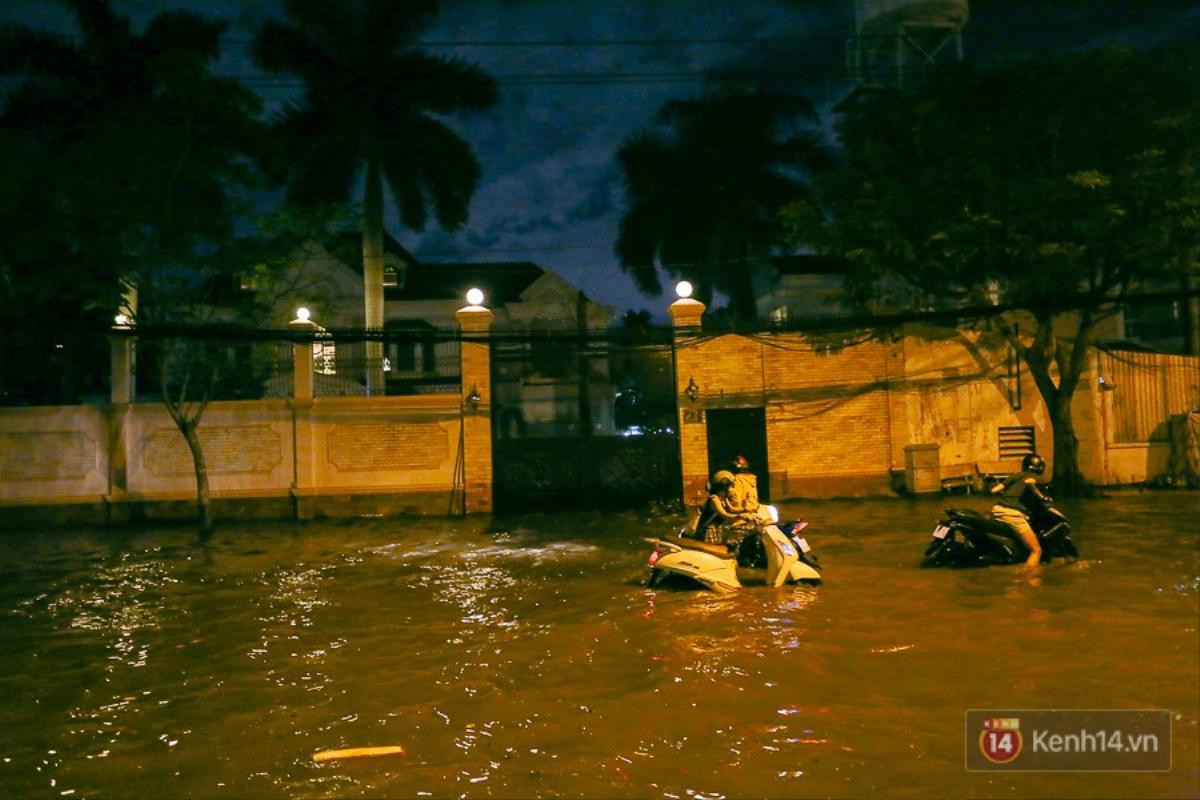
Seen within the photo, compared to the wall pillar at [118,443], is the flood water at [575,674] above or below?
below

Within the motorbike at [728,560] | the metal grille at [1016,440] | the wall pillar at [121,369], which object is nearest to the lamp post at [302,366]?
the wall pillar at [121,369]

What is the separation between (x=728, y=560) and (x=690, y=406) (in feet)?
30.1

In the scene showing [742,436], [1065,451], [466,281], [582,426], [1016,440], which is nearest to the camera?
[1065,451]

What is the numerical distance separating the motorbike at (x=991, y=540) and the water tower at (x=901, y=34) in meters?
16.3

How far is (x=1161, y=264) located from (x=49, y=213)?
18.1 m

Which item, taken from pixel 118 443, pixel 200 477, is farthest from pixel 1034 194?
pixel 118 443

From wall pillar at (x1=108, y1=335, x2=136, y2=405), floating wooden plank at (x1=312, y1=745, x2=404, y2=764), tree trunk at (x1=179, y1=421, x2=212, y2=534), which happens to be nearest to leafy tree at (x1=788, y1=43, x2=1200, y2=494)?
tree trunk at (x1=179, y1=421, x2=212, y2=534)

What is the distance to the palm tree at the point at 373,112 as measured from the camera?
70.5 ft

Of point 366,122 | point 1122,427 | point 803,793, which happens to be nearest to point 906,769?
point 803,793

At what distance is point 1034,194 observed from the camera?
50.4 feet

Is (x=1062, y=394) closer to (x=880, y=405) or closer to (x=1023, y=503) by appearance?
(x=880, y=405)

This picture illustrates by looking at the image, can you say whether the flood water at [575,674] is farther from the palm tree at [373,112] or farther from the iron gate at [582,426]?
the palm tree at [373,112]

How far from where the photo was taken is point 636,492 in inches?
707

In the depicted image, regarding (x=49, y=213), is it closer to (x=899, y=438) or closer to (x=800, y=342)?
(x=800, y=342)
